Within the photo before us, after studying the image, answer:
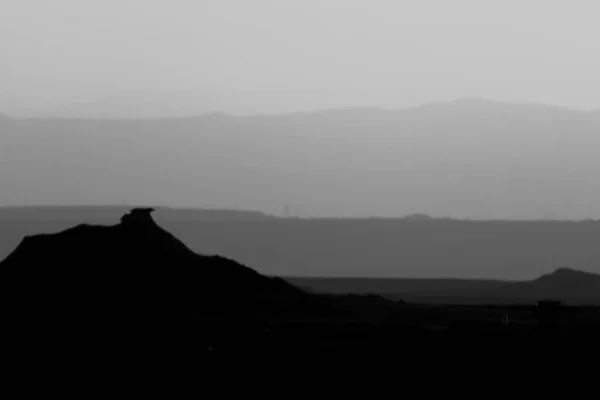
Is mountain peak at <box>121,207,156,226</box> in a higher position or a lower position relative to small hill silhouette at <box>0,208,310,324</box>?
higher

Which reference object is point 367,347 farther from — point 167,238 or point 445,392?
point 167,238

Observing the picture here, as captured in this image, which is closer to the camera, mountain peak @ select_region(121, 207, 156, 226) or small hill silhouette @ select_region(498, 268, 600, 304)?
mountain peak @ select_region(121, 207, 156, 226)

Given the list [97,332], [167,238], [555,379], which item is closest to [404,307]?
[167,238]

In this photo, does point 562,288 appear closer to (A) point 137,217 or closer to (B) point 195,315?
(A) point 137,217

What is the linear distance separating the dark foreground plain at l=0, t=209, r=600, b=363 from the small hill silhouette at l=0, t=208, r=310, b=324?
0.07 meters

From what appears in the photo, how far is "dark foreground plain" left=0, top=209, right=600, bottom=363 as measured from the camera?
120 ft

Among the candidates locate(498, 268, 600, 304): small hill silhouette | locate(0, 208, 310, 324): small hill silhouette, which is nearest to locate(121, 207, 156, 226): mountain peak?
locate(0, 208, 310, 324): small hill silhouette

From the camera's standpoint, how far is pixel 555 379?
108 ft

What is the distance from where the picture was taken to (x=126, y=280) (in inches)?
2063

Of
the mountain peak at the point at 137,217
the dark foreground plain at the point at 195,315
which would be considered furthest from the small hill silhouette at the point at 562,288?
the mountain peak at the point at 137,217

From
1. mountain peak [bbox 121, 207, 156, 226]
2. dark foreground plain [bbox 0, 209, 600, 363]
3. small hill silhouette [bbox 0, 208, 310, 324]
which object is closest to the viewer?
dark foreground plain [bbox 0, 209, 600, 363]

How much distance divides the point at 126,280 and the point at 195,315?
429cm

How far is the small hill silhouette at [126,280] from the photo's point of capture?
48.5m

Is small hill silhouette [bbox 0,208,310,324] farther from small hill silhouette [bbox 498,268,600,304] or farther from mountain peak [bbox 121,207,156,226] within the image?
small hill silhouette [bbox 498,268,600,304]
